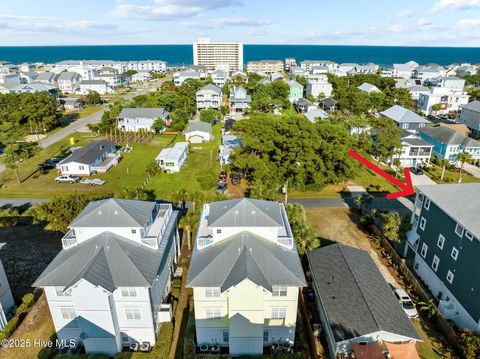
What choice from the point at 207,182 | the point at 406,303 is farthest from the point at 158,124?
the point at 406,303

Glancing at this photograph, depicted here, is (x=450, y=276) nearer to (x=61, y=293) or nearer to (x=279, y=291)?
(x=279, y=291)

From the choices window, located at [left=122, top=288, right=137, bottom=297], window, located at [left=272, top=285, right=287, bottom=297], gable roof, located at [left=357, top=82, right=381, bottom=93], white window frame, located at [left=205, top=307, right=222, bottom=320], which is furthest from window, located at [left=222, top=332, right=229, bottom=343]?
gable roof, located at [left=357, top=82, right=381, bottom=93]

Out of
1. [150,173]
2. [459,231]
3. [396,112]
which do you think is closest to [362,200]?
[459,231]

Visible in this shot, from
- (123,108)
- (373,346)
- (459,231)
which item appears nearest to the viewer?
(373,346)

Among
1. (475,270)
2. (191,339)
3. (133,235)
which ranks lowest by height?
(191,339)

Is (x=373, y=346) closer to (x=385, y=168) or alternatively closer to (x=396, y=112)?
(x=385, y=168)

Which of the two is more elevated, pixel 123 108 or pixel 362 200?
pixel 123 108
